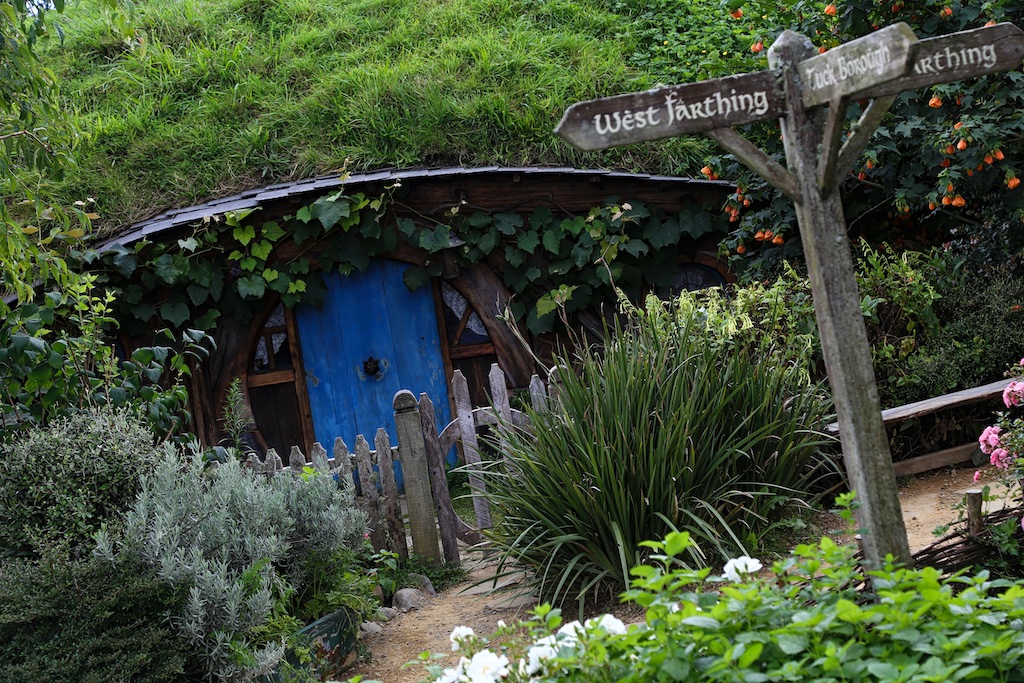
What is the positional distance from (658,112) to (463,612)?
10.6 feet

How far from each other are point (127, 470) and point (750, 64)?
6063 millimetres

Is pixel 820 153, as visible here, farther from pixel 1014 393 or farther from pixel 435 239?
pixel 435 239

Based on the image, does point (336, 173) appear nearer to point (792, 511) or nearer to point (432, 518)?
point (432, 518)

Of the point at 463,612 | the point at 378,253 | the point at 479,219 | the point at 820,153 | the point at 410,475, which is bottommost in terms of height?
the point at 463,612

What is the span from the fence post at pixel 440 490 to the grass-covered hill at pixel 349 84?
3.82 metres

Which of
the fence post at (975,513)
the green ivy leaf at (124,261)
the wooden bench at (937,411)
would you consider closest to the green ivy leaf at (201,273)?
the green ivy leaf at (124,261)

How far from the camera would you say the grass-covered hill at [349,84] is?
8992 millimetres

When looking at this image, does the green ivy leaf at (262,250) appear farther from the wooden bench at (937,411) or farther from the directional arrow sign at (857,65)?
the directional arrow sign at (857,65)

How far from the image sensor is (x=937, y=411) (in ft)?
18.8

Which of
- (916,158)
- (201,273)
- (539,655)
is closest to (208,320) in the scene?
(201,273)

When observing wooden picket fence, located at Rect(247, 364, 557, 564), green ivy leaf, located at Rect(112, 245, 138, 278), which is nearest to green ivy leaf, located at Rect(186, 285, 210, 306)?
green ivy leaf, located at Rect(112, 245, 138, 278)

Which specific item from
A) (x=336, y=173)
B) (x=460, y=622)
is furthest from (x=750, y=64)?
(x=460, y=622)

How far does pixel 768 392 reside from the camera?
4.66 m

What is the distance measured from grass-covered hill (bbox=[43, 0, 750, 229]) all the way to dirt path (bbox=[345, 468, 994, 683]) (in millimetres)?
4358
